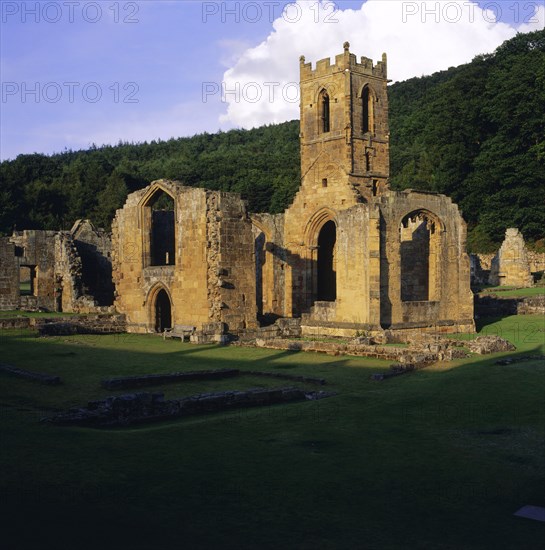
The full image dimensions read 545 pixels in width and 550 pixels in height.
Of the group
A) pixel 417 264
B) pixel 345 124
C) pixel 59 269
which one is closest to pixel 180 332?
pixel 417 264

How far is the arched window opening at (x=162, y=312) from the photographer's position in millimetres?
25562

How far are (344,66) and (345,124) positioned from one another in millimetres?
2534

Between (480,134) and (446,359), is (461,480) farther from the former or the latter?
(480,134)

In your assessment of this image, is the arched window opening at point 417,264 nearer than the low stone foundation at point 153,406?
No

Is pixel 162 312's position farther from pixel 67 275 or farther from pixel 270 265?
pixel 270 265

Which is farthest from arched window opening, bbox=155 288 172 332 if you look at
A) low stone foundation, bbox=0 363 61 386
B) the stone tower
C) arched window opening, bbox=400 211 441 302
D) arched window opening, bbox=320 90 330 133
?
Result: arched window opening, bbox=320 90 330 133

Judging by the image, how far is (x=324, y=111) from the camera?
3262cm

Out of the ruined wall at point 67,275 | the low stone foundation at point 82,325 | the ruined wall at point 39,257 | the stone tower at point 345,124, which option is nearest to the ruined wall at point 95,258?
the ruined wall at point 39,257

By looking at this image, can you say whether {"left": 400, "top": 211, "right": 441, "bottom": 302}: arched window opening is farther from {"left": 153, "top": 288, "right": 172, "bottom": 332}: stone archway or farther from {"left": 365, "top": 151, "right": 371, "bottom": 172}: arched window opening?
{"left": 153, "top": 288, "right": 172, "bottom": 332}: stone archway

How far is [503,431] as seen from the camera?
352 inches

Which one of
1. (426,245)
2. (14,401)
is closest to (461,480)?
(14,401)

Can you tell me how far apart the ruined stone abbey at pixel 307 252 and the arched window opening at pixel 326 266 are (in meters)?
0.05

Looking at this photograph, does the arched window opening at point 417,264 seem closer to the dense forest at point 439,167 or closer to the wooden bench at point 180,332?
the wooden bench at point 180,332

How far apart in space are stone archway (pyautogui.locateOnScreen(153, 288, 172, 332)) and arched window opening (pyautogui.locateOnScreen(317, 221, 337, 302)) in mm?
8102
